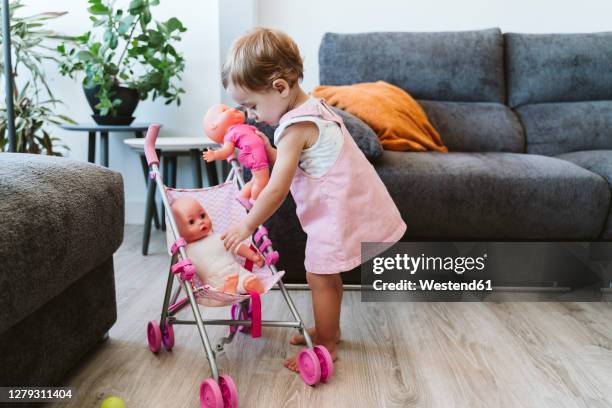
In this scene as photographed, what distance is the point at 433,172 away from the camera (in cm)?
188

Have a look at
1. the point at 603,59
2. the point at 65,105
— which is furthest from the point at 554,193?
the point at 65,105

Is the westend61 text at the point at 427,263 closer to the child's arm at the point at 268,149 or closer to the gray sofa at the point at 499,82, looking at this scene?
the gray sofa at the point at 499,82

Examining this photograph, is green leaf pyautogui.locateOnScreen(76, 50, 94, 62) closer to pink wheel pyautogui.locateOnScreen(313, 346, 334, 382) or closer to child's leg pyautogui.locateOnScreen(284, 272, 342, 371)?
child's leg pyautogui.locateOnScreen(284, 272, 342, 371)

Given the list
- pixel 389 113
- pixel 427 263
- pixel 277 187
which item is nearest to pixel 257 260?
pixel 277 187

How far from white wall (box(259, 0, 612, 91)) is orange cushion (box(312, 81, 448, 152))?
2.29 feet

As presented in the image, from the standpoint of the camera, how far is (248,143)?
4.55 ft

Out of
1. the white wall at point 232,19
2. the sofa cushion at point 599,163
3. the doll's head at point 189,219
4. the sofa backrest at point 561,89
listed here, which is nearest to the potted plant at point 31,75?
Answer: the white wall at point 232,19

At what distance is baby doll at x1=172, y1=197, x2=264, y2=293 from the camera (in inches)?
55.9

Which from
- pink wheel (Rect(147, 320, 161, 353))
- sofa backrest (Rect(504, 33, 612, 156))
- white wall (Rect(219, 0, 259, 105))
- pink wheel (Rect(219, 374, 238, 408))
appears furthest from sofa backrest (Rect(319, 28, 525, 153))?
pink wheel (Rect(219, 374, 238, 408))

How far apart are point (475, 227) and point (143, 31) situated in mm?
1687

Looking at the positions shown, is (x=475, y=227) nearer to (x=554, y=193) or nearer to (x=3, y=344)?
(x=554, y=193)

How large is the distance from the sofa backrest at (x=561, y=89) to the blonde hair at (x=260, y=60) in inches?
65.1

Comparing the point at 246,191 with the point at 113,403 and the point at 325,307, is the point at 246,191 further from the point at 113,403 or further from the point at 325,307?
the point at 113,403

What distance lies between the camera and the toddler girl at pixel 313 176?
129cm
